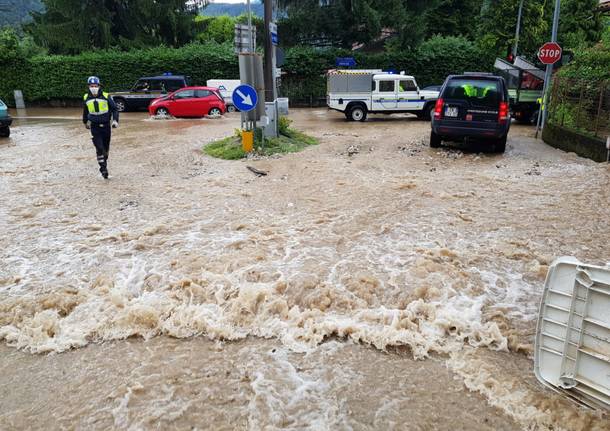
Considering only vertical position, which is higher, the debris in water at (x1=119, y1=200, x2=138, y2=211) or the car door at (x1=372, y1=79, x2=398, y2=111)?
the car door at (x1=372, y1=79, x2=398, y2=111)

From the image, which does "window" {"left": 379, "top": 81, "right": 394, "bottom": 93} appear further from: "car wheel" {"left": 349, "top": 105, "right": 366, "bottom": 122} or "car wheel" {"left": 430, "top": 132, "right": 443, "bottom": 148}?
"car wheel" {"left": 430, "top": 132, "right": 443, "bottom": 148}

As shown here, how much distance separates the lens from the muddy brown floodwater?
A: 3.01 m

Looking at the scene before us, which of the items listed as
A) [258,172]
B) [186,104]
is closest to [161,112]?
[186,104]

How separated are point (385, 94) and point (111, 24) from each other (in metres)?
21.3

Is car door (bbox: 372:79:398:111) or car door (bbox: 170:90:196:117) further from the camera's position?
car door (bbox: 170:90:196:117)

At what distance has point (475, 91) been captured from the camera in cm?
1084

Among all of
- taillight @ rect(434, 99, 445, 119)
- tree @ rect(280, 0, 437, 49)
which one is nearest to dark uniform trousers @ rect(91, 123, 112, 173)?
taillight @ rect(434, 99, 445, 119)

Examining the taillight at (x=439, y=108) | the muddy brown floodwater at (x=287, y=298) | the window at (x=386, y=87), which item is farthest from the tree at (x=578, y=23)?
the muddy brown floodwater at (x=287, y=298)

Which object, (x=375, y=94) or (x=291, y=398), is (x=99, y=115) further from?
(x=375, y=94)

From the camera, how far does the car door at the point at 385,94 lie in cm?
1880

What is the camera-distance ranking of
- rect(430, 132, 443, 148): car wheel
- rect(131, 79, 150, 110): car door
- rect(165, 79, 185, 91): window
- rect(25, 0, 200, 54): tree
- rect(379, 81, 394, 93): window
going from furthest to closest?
rect(25, 0, 200, 54): tree, rect(131, 79, 150, 110): car door, rect(165, 79, 185, 91): window, rect(379, 81, 394, 93): window, rect(430, 132, 443, 148): car wheel

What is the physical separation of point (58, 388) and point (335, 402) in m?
1.85

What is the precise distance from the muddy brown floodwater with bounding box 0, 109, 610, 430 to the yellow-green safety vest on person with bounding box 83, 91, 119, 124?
117cm

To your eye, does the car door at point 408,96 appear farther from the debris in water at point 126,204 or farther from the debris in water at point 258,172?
the debris in water at point 126,204
